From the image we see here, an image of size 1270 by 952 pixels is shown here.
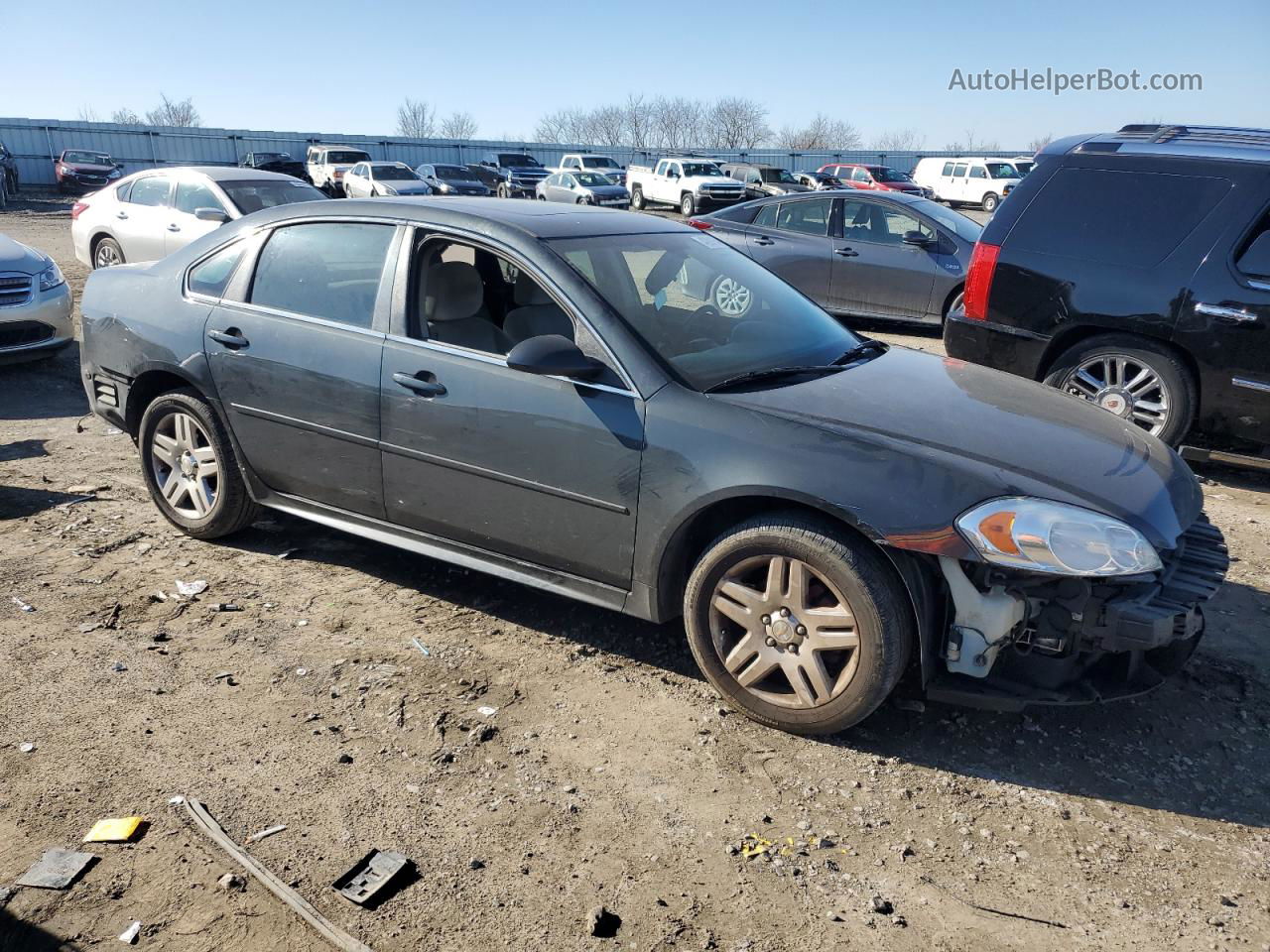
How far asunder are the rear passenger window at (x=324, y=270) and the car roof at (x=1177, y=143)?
15.9 feet

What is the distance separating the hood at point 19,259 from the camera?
26.7 feet

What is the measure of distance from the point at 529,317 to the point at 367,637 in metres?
1.49

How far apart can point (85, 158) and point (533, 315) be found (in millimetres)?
39081

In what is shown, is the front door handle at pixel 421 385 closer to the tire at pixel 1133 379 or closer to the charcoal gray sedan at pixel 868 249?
the tire at pixel 1133 379

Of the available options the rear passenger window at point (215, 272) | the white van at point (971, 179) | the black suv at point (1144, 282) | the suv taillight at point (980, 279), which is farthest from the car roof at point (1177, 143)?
the white van at point (971, 179)

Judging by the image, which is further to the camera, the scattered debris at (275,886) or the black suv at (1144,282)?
the black suv at (1144,282)

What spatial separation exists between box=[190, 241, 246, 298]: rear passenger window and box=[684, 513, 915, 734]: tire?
2772mm

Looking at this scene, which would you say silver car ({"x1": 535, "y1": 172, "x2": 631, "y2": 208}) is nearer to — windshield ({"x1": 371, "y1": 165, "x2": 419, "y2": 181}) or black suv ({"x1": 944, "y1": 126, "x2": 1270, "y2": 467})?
windshield ({"x1": 371, "y1": 165, "x2": 419, "y2": 181})

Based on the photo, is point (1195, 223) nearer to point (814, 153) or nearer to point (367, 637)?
point (367, 637)

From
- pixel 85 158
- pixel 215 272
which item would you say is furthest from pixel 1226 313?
pixel 85 158

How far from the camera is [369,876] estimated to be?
2.70 metres

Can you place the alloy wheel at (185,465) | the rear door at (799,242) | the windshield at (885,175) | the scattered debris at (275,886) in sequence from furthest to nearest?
the windshield at (885,175), the rear door at (799,242), the alloy wheel at (185,465), the scattered debris at (275,886)

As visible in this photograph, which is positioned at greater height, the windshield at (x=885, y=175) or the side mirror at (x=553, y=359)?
the windshield at (x=885, y=175)

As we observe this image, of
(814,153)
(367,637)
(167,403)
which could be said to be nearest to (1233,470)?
(367,637)
